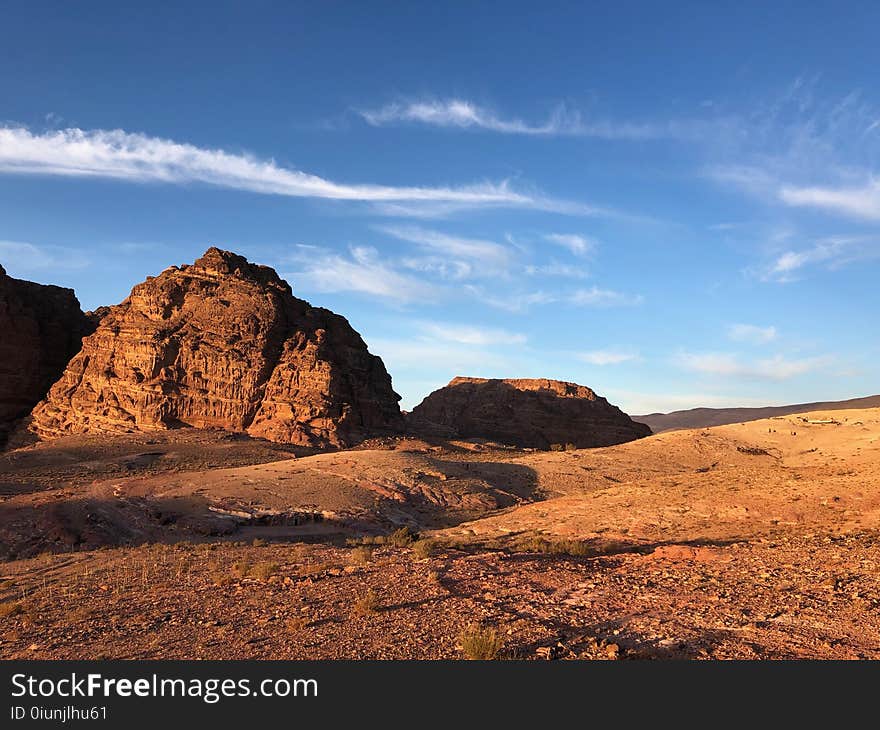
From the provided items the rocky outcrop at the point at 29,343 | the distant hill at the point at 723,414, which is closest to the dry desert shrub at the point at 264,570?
the rocky outcrop at the point at 29,343

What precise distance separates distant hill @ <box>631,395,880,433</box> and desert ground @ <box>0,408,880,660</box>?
129519mm

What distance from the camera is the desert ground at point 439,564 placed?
727cm

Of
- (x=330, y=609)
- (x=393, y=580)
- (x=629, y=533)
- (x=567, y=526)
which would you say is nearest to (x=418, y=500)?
(x=567, y=526)

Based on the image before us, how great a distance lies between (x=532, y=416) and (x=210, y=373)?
36.3m

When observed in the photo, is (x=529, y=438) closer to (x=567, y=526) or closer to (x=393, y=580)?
(x=567, y=526)

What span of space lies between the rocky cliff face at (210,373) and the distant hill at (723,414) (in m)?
110

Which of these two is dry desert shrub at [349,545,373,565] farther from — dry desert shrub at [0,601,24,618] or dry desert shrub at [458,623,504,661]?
dry desert shrub at [458,623,504,661]

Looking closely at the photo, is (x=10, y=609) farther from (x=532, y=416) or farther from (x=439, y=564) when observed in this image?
(x=532, y=416)

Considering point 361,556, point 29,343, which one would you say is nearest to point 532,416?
point 29,343

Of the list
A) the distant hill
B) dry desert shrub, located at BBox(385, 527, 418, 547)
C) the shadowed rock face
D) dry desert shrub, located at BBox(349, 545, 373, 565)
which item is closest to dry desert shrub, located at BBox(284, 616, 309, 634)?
dry desert shrub, located at BBox(349, 545, 373, 565)

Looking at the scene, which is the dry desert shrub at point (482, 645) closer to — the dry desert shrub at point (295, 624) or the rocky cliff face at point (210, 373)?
the dry desert shrub at point (295, 624)

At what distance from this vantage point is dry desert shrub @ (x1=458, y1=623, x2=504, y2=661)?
6332mm

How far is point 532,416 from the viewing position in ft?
232

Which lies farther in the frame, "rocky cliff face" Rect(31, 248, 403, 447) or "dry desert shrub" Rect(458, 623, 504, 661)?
"rocky cliff face" Rect(31, 248, 403, 447)
